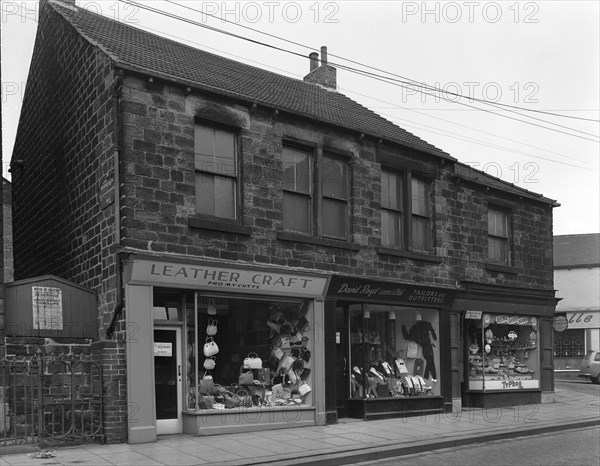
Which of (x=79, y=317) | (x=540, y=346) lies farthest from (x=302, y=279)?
(x=540, y=346)

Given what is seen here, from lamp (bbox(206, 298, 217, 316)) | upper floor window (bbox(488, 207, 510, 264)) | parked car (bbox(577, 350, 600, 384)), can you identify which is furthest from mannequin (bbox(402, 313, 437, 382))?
parked car (bbox(577, 350, 600, 384))

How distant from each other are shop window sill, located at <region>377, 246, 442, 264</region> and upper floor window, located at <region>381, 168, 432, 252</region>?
19 cm

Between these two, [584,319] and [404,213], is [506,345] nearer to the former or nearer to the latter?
[404,213]

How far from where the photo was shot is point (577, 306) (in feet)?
122

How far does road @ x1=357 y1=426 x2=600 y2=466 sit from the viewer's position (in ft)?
36.0

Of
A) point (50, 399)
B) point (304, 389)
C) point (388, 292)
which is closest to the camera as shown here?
point (50, 399)

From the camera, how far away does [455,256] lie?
18.3 metres

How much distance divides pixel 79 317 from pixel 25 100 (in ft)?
29.5

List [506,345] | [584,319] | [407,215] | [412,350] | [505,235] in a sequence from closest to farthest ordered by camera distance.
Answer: [407,215] → [412,350] → [506,345] → [505,235] → [584,319]

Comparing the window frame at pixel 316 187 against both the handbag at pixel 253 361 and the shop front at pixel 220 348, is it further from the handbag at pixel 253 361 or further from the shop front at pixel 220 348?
the handbag at pixel 253 361

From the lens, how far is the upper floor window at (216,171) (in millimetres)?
13695

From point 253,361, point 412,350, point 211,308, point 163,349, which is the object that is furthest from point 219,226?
point 412,350

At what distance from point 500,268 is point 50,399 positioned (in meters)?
12.7

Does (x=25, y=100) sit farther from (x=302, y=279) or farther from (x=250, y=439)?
(x=250, y=439)
